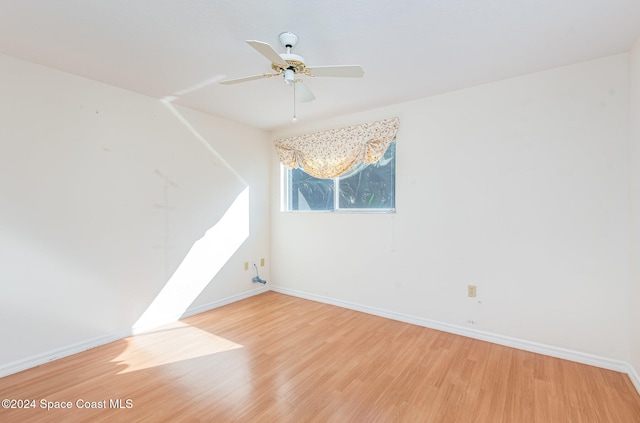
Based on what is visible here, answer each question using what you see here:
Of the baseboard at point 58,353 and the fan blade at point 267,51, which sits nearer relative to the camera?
the fan blade at point 267,51

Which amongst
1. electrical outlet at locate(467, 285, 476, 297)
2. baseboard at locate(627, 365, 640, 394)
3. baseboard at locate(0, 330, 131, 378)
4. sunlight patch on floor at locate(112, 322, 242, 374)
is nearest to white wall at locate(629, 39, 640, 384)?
baseboard at locate(627, 365, 640, 394)

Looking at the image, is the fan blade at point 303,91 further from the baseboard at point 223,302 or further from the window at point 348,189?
the baseboard at point 223,302

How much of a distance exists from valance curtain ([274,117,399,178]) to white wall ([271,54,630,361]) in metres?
0.17

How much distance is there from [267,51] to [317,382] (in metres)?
2.18

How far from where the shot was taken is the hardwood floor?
174 centimetres

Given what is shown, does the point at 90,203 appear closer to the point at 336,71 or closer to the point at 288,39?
the point at 288,39

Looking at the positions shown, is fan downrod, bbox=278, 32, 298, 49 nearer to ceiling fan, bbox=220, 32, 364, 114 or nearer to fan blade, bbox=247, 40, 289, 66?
ceiling fan, bbox=220, 32, 364, 114

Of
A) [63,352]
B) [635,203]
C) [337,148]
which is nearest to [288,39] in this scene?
[337,148]

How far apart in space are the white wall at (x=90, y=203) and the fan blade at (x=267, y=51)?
1956 millimetres

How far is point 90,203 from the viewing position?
2562 mm

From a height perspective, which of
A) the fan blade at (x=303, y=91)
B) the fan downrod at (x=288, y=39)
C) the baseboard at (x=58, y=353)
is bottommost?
the baseboard at (x=58, y=353)

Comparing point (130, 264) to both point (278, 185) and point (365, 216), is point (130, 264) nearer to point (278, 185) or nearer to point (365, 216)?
point (278, 185)

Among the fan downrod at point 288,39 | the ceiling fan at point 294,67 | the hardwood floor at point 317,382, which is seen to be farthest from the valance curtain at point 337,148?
the hardwood floor at point 317,382

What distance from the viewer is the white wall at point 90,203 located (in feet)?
7.20
